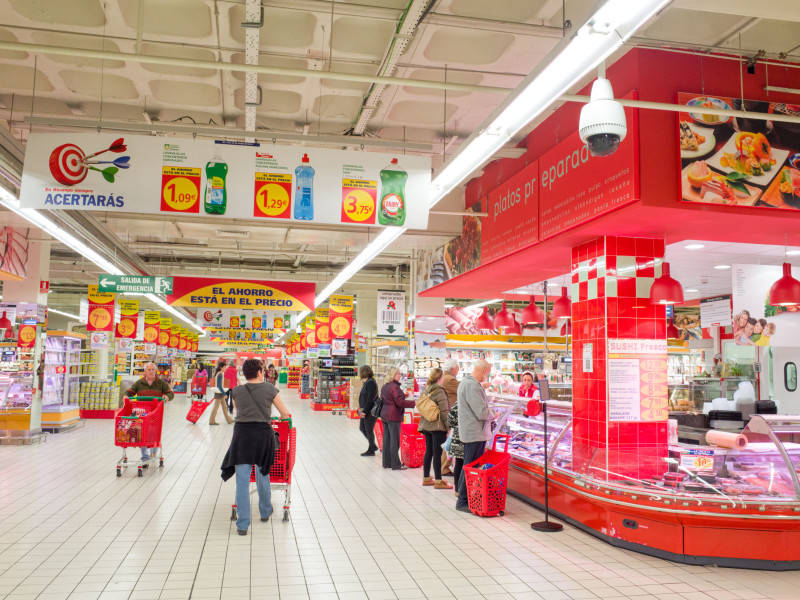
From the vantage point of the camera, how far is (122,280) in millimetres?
13094

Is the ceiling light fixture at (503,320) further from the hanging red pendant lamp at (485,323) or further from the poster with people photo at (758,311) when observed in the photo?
the poster with people photo at (758,311)

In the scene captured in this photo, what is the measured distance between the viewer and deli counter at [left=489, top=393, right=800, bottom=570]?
17.2 ft

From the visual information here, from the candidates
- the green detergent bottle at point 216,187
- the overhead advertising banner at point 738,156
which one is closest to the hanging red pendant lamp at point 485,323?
the overhead advertising banner at point 738,156

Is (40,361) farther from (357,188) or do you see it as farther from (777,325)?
(777,325)

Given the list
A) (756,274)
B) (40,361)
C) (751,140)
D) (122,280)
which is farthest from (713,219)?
(40,361)

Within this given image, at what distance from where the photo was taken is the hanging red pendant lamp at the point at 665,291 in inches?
263

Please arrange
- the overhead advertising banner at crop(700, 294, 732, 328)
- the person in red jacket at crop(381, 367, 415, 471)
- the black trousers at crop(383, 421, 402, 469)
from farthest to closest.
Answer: the overhead advertising banner at crop(700, 294, 732, 328) → the black trousers at crop(383, 421, 402, 469) → the person in red jacket at crop(381, 367, 415, 471)

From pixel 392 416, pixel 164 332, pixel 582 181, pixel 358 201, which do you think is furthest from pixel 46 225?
pixel 164 332

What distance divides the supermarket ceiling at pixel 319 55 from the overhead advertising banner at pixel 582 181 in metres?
1.03

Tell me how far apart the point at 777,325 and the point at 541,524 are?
5.16 metres

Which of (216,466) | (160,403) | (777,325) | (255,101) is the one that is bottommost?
(216,466)

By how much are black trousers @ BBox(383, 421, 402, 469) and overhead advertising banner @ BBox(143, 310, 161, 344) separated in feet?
58.0

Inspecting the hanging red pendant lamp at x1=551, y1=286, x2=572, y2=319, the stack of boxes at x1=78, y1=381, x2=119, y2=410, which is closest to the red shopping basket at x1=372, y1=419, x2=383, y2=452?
the hanging red pendant lamp at x1=551, y1=286, x2=572, y2=319

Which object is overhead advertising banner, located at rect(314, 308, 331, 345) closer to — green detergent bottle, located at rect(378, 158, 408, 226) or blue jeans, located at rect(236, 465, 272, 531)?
blue jeans, located at rect(236, 465, 272, 531)
